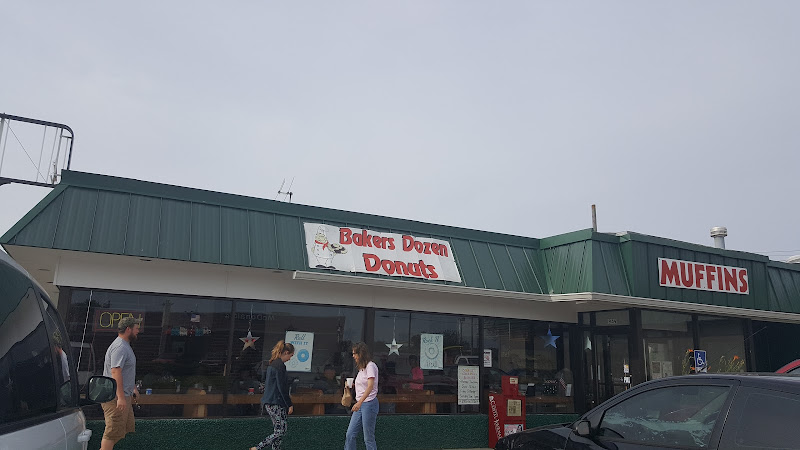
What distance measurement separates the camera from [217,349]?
9.33 meters

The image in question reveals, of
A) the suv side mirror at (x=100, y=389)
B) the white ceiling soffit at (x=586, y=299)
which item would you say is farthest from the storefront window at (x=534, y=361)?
the suv side mirror at (x=100, y=389)

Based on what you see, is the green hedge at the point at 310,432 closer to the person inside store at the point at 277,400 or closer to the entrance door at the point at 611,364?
the person inside store at the point at 277,400

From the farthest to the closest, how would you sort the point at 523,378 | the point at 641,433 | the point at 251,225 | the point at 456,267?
1. the point at 523,378
2. the point at 456,267
3. the point at 251,225
4. the point at 641,433

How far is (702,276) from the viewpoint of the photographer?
12.5 m

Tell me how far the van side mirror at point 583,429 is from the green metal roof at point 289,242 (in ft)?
17.9

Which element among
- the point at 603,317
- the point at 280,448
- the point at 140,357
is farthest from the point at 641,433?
the point at 603,317

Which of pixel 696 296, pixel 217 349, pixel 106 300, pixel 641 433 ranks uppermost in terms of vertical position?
pixel 696 296

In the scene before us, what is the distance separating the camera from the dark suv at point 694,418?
12.0 ft

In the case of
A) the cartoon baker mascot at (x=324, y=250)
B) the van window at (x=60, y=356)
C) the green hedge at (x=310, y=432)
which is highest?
the cartoon baker mascot at (x=324, y=250)

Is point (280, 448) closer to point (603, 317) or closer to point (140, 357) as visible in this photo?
point (140, 357)

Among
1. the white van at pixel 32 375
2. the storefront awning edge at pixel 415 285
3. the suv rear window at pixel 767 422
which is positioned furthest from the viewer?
the storefront awning edge at pixel 415 285

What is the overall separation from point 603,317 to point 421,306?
424 cm

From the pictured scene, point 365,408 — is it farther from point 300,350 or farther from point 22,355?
point 22,355

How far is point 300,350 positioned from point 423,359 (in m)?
2.40
